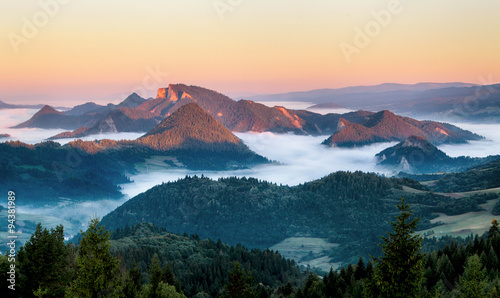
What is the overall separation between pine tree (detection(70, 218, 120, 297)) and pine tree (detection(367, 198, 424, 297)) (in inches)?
1289

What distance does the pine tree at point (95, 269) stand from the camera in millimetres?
63812

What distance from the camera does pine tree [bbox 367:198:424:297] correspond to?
57.6m

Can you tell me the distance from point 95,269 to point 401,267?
1441 inches

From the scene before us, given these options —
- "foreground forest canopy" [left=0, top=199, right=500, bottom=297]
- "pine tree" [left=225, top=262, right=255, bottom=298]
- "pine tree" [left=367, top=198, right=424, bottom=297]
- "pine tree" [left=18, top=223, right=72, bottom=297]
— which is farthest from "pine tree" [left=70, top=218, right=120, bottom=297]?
"pine tree" [left=367, top=198, right=424, bottom=297]

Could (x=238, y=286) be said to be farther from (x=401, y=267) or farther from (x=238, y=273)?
(x=401, y=267)

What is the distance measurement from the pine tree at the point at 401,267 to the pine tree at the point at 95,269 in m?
32.7

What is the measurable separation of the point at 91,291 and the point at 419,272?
39.4 meters

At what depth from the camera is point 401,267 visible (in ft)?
189

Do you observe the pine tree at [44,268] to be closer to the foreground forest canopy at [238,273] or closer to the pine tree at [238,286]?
the foreground forest canopy at [238,273]

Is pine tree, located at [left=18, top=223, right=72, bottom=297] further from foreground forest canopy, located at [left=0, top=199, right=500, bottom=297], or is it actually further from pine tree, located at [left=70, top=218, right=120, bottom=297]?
pine tree, located at [left=70, top=218, right=120, bottom=297]

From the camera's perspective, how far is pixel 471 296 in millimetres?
63719

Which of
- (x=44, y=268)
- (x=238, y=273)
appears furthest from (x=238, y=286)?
(x=44, y=268)

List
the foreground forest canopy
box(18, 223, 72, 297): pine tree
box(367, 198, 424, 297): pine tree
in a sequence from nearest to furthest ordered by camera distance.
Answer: box(367, 198, 424, 297): pine tree < the foreground forest canopy < box(18, 223, 72, 297): pine tree

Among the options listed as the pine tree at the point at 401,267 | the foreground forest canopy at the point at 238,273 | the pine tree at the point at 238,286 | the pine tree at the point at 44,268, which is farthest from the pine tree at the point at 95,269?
the pine tree at the point at 401,267
